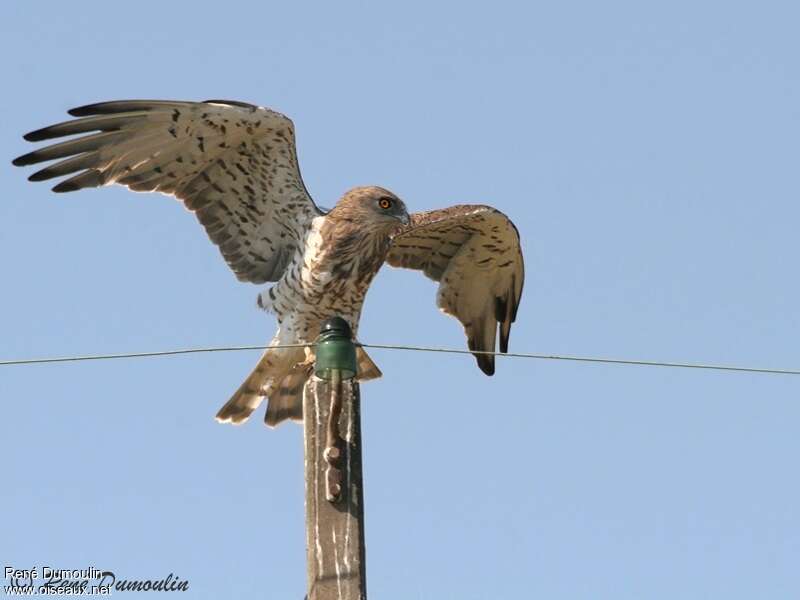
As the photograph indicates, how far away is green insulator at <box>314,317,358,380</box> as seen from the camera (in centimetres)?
588

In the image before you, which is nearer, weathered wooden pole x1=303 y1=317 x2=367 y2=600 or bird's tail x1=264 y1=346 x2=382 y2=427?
weathered wooden pole x1=303 y1=317 x2=367 y2=600

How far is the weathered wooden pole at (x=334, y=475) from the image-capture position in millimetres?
5434

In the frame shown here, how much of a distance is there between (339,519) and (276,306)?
4.08 metres

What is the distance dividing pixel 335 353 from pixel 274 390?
387 cm

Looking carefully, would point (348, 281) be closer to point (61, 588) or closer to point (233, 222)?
point (233, 222)

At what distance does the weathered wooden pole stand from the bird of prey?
3.47m

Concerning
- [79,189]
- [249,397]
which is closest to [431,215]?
[249,397]

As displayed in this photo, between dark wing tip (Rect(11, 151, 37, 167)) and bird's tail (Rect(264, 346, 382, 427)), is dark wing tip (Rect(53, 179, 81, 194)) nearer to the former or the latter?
dark wing tip (Rect(11, 151, 37, 167))

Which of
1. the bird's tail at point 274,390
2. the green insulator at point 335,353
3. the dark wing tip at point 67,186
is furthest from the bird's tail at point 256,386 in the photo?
the green insulator at point 335,353

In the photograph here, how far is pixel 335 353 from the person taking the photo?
5910 millimetres

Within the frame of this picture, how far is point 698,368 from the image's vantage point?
635 cm

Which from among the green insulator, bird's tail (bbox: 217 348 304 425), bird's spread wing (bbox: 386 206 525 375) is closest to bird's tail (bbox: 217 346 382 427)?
bird's tail (bbox: 217 348 304 425)

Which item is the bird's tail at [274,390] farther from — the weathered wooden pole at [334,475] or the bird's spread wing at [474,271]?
the weathered wooden pole at [334,475]

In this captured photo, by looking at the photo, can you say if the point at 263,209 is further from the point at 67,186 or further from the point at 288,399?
the point at 67,186
